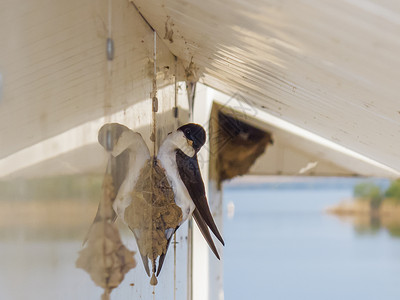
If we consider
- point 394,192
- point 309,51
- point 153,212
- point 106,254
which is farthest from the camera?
point 394,192

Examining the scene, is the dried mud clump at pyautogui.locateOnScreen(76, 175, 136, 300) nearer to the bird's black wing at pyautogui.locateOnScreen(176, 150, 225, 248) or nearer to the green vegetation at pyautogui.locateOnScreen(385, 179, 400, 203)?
the bird's black wing at pyautogui.locateOnScreen(176, 150, 225, 248)

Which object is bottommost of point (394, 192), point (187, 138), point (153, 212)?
point (153, 212)

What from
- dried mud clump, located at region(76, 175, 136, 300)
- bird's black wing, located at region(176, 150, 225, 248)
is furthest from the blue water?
dried mud clump, located at region(76, 175, 136, 300)

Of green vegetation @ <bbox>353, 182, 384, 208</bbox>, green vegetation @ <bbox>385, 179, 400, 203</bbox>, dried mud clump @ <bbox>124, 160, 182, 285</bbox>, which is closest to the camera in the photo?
dried mud clump @ <bbox>124, 160, 182, 285</bbox>

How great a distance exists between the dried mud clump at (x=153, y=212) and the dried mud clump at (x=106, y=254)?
0.33 metres

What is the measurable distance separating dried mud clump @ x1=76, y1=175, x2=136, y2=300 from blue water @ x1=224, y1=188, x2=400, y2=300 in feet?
42.6

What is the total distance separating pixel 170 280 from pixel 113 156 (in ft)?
4.78

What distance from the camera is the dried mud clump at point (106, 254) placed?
1.50 m

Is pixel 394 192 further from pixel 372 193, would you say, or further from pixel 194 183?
pixel 194 183

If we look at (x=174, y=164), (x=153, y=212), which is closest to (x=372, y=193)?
(x=174, y=164)

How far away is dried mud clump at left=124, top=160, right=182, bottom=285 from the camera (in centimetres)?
212

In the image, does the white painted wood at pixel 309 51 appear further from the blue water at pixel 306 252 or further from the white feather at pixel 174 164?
the blue water at pixel 306 252

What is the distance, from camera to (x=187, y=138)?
8.29ft

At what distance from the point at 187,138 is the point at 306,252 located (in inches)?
945
